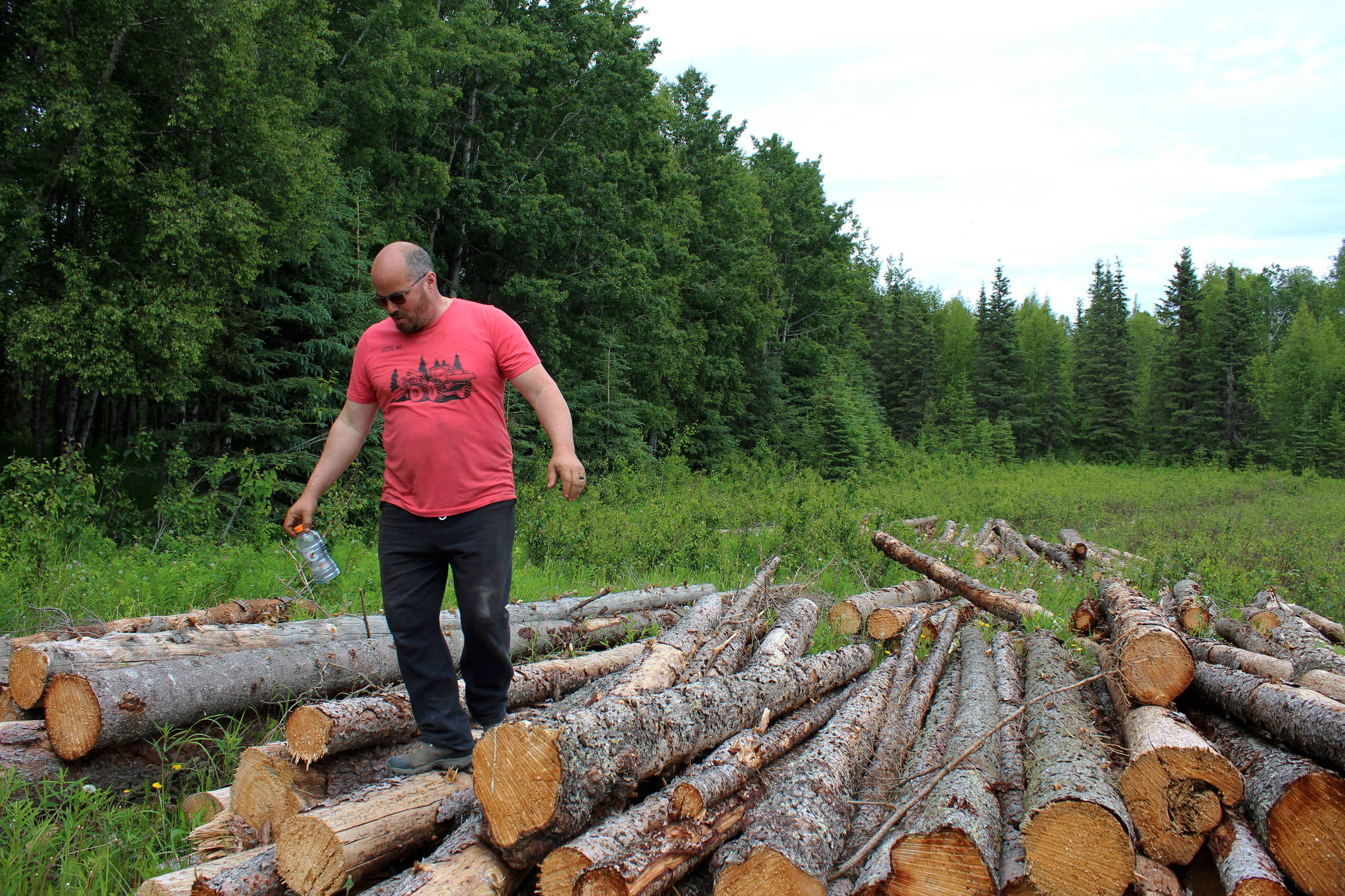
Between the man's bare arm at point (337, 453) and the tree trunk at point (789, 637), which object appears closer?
the man's bare arm at point (337, 453)

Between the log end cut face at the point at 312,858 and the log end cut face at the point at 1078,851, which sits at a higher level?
the log end cut face at the point at 312,858

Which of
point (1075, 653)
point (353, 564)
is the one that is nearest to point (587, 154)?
point (353, 564)

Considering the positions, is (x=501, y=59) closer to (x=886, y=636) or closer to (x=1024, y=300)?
(x=886, y=636)

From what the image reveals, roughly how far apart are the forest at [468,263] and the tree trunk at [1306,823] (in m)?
8.16

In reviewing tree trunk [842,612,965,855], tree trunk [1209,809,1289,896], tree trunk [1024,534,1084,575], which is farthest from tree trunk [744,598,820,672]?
tree trunk [1024,534,1084,575]

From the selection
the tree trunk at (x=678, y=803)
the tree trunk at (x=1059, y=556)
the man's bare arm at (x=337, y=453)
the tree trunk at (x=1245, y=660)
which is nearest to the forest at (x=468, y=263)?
the man's bare arm at (x=337, y=453)

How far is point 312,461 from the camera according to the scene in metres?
13.5

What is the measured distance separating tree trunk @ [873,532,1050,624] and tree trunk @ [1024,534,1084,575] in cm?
410

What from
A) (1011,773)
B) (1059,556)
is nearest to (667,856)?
(1011,773)

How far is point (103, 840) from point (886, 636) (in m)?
4.81

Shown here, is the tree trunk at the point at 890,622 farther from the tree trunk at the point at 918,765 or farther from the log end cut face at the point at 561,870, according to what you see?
the log end cut face at the point at 561,870

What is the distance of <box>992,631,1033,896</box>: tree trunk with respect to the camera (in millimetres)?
2846

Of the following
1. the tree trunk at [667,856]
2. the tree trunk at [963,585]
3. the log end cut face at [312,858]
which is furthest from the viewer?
the tree trunk at [963,585]

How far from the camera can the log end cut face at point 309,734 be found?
3201mm
